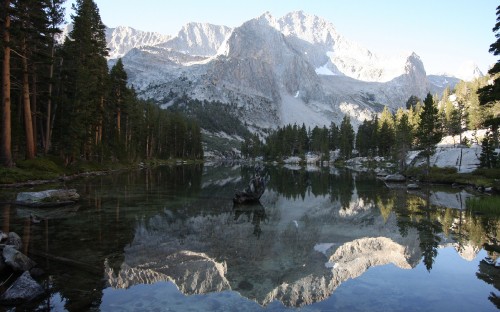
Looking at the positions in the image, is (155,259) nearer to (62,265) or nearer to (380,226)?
(62,265)

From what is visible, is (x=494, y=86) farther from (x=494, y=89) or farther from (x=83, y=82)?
(x=83, y=82)

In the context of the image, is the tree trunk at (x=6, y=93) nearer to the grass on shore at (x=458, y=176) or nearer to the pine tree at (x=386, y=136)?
the grass on shore at (x=458, y=176)

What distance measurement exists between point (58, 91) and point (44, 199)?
27827mm

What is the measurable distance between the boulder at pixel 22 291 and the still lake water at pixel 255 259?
0.34 metres

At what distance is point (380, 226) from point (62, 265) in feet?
56.8

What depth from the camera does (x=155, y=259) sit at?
13.6 meters

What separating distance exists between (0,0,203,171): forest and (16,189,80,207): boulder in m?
11.0

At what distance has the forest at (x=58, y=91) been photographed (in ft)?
106

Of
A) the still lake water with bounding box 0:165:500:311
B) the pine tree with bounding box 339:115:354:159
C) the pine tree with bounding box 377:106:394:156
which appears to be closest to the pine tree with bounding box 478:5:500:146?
the still lake water with bounding box 0:165:500:311

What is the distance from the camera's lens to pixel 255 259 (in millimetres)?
14203

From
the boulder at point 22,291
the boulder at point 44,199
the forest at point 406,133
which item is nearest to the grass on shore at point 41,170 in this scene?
the boulder at point 44,199

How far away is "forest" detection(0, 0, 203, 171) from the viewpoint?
3228cm

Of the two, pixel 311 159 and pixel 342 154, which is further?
pixel 311 159

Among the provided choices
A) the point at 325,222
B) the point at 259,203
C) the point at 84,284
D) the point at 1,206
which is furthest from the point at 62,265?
the point at 259,203
